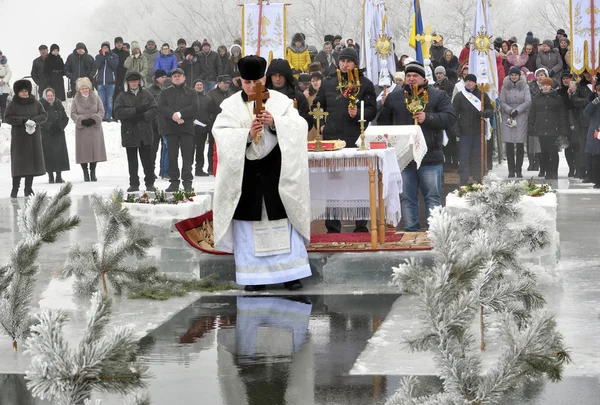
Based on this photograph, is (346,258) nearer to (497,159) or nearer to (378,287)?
(378,287)

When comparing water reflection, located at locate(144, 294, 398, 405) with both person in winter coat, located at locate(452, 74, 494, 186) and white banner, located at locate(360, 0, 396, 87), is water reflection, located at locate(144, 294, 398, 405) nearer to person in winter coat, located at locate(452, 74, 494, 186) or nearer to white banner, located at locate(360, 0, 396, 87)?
person in winter coat, located at locate(452, 74, 494, 186)

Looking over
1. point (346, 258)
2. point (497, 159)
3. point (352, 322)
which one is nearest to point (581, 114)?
point (497, 159)

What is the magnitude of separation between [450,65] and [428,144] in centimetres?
1164

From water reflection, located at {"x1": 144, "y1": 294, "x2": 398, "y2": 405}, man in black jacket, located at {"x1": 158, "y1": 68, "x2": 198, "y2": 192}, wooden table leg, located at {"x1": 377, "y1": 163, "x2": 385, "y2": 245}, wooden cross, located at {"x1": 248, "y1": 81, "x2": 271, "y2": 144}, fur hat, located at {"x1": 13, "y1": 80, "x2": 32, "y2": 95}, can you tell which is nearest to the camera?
water reflection, located at {"x1": 144, "y1": 294, "x2": 398, "y2": 405}

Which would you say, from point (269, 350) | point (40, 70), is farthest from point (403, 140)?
point (40, 70)

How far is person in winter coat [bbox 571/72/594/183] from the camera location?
1969cm

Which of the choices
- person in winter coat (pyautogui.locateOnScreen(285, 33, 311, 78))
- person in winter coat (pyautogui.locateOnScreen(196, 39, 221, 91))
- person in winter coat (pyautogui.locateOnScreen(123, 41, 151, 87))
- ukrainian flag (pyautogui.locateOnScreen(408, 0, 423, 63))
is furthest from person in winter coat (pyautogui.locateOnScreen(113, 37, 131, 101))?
ukrainian flag (pyautogui.locateOnScreen(408, 0, 423, 63))

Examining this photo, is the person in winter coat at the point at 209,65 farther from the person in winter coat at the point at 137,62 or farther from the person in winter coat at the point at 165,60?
the person in winter coat at the point at 137,62

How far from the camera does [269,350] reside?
7711 millimetres

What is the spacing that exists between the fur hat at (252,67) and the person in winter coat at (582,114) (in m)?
10.9

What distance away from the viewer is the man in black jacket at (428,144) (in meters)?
12.0

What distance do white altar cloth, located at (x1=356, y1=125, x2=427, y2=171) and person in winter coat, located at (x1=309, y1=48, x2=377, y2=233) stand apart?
587 mm

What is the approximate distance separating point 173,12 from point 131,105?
4143 centimetres

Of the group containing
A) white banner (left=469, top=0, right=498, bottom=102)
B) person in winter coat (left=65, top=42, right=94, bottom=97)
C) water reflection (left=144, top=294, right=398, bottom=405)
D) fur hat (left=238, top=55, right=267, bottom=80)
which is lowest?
water reflection (left=144, top=294, right=398, bottom=405)
